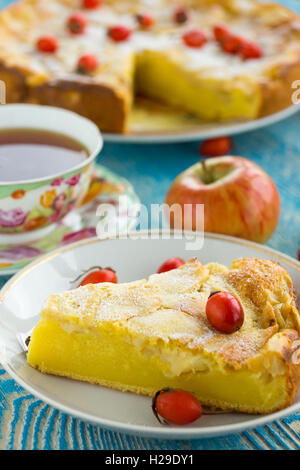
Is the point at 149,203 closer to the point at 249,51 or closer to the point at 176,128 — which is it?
the point at 176,128

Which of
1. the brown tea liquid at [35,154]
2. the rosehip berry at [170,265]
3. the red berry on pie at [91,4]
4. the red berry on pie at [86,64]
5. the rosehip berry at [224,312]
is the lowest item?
the rosehip berry at [170,265]

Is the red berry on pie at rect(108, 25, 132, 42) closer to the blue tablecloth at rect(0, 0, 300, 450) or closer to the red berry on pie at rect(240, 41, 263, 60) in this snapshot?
the red berry on pie at rect(240, 41, 263, 60)

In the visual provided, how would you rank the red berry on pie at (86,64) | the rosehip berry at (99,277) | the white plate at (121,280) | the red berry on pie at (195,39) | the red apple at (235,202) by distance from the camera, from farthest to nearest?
the red berry on pie at (195,39) → the red berry on pie at (86,64) → the red apple at (235,202) → the rosehip berry at (99,277) → the white plate at (121,280)

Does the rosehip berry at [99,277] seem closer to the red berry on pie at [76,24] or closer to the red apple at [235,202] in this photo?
the red apple at [235,202]

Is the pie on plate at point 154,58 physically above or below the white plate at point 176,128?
above

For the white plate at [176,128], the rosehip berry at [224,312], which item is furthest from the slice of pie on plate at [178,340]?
the white plate at [176,128]
